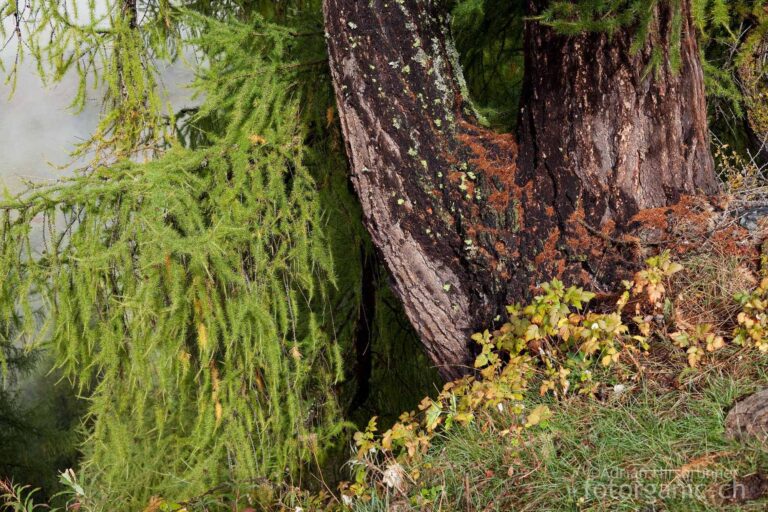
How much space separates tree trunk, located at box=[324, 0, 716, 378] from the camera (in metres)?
2.68

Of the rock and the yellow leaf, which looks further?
the yellow leaf

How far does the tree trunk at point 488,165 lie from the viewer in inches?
105


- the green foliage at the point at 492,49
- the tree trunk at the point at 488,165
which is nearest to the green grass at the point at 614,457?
the tree trunk at the point at 488,165

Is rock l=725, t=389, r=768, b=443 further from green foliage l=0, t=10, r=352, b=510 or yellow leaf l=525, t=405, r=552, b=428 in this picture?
green foliage l=0, t=10, r=352, b=510

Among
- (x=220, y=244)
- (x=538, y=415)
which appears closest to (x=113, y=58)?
(x=220, y=244)

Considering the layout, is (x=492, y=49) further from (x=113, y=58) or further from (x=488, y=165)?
(x=113, y=58)

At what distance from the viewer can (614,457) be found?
2152 millimetres

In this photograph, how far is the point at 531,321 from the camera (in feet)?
8.64

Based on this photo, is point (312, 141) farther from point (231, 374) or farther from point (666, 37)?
point (666, 37)

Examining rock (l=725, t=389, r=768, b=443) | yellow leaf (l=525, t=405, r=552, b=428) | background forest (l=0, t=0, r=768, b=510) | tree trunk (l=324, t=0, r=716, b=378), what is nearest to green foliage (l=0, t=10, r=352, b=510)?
background forest (l=0, t=0, r=768, b=510)

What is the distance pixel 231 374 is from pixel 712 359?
1845mm

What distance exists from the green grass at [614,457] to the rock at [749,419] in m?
0.03

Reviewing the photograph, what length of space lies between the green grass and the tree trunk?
54cm

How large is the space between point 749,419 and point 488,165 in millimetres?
1282
